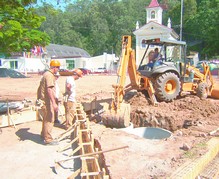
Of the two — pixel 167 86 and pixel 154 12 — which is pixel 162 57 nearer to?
pixel 167 86

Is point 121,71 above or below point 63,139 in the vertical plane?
above

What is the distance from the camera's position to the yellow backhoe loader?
7.75 metres

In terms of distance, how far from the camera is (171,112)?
8578 millimetres

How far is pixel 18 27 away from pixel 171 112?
16.5 feet

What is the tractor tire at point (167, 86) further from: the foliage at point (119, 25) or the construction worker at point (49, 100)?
the foliage at point (119, 25)

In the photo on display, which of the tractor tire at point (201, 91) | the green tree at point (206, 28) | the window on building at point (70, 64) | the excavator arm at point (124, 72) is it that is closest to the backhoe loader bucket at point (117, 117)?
the excavator arm at point (124, 72)

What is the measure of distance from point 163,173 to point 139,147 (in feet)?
4.44

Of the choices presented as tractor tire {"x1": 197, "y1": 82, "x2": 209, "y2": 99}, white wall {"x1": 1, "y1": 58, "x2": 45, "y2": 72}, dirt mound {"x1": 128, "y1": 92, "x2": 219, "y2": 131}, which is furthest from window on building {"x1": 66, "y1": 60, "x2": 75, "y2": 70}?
dirt mound {"x1": 128, "y1": 92, "x2": 219, "y2": 131}

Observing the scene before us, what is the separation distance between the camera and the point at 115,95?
784 centimetres

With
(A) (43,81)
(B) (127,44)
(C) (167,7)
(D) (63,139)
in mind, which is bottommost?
(D) (63,139)

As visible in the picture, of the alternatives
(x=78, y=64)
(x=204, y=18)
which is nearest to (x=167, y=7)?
(x=204, y=18)

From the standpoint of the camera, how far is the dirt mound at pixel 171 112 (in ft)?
27.1

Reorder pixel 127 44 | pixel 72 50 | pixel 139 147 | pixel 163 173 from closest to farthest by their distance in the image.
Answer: pixel 163 173 → pixel 139 147 → pixel 127 44 → pixel 72 50

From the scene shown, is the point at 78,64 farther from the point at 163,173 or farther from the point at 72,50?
the point at 163,173
